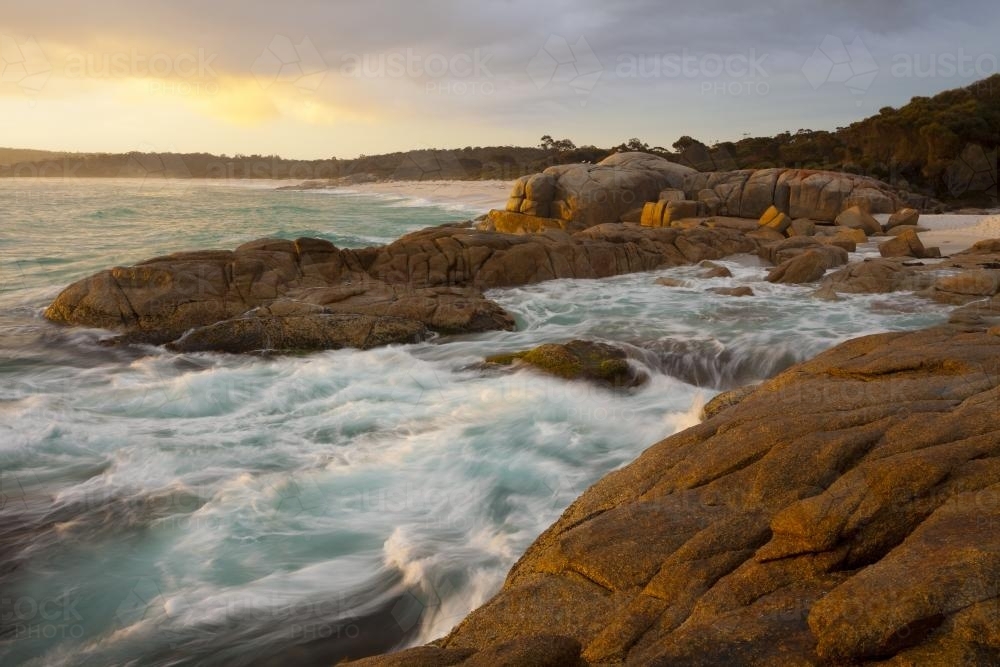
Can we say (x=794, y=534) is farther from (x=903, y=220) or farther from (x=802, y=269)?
(x=903, y=220)

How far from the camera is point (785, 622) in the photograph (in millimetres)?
3020

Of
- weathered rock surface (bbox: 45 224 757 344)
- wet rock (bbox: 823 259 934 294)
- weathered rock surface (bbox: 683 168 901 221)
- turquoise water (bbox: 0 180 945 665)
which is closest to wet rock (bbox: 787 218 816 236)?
weathered rock surface (bbox: 683 168 901 221)

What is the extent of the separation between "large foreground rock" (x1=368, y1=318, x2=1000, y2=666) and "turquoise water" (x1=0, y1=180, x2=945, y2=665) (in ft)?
5.66

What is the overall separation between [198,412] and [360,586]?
523 centimetres

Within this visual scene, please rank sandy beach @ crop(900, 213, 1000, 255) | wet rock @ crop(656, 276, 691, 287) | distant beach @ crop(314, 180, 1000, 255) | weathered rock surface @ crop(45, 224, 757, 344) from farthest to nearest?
distant beach @ crop(314, 180, 1000, 255) < sandy beach @ crop(900, 213, 1000, 255) < wet rock @ crop(656, 276, 691, 287) < weathered rock surface @ crop(45, 224, 757, 344)

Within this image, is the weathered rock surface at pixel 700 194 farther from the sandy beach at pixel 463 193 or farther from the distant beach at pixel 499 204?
the sandy beach at pixel 463 193

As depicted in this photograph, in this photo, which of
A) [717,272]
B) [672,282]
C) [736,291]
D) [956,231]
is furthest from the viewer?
[956,231]

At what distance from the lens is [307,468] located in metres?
8.06

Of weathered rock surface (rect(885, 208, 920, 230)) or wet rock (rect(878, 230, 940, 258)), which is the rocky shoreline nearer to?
wet rock (rect(878, 230, 940, 258))

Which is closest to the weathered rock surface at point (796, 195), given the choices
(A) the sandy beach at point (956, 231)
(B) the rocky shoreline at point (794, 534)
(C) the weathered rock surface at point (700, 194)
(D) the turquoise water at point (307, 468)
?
(C) the weathered rock surface at point (700, 194)

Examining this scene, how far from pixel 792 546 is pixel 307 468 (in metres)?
5.87

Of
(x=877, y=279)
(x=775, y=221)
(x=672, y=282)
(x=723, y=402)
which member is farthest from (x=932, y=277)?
(x=723, y=402)

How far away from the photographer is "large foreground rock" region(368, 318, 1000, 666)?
9.12ft

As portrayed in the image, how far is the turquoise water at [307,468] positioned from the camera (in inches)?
217
